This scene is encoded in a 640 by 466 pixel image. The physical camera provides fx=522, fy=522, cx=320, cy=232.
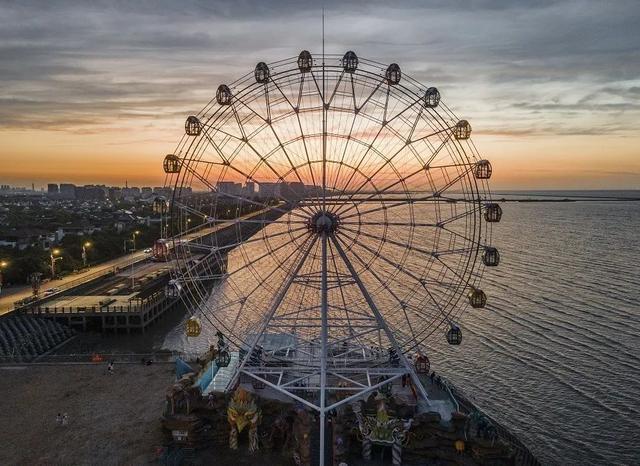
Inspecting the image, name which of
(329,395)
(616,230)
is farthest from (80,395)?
(616,230)

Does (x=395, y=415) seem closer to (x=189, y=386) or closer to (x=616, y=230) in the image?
(x=189, y=386)

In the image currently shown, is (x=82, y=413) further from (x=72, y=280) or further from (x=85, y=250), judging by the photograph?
(x=85, y=250)

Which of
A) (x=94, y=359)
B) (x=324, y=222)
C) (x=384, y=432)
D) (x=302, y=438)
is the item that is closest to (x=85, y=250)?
(x=94, y=359)

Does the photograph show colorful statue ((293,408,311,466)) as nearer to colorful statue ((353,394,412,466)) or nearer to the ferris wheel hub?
colorful statue ((353,394,412,466))

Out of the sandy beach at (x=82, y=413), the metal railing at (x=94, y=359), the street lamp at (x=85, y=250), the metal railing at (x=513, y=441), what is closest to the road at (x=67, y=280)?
the street lamp at (x=85, y=250)

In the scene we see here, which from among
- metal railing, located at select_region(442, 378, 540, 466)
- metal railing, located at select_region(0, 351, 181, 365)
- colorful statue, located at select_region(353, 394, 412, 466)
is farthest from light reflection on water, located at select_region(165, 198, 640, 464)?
metal railing, located at select_region(0, 351, 181, 365)
